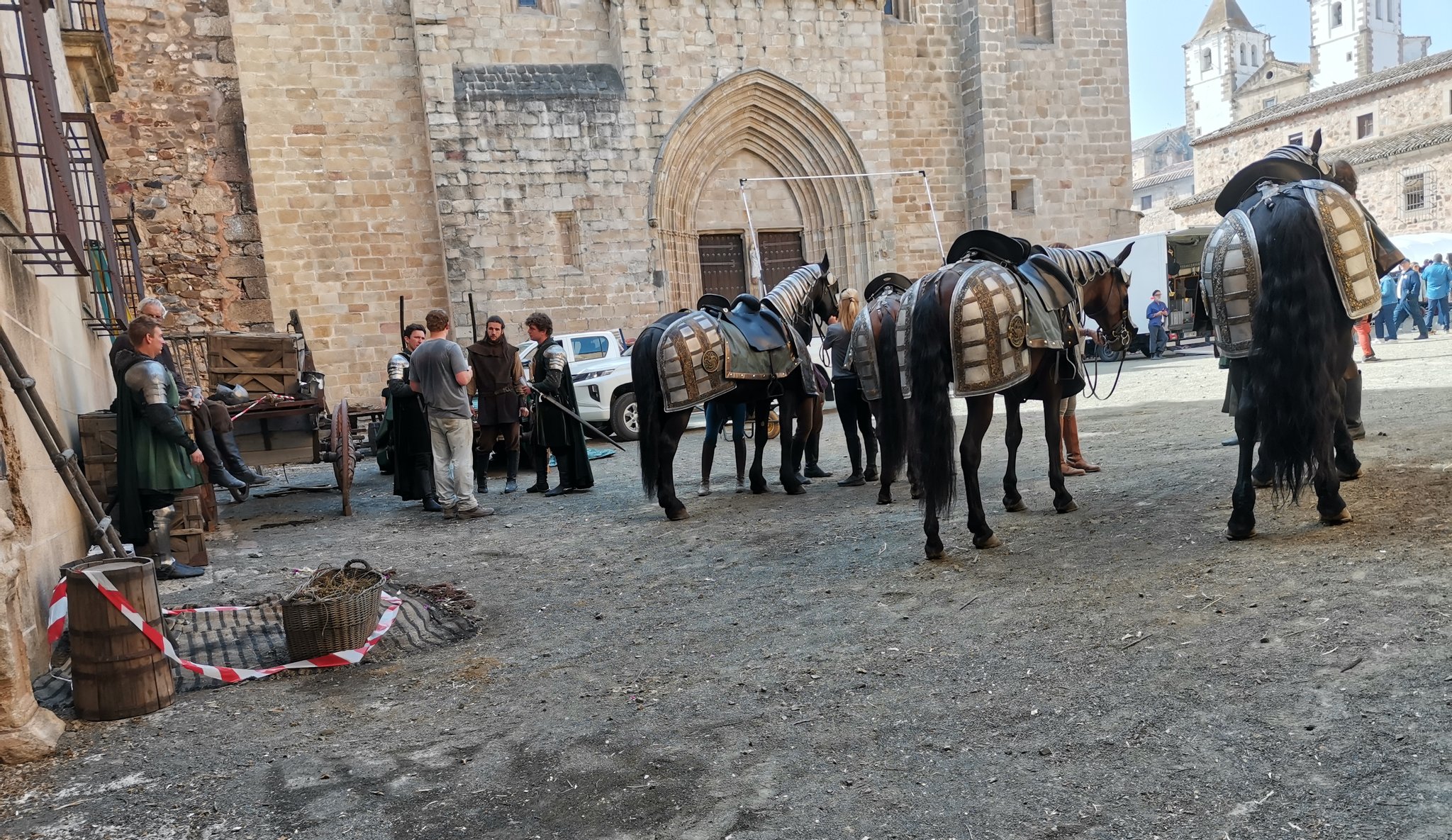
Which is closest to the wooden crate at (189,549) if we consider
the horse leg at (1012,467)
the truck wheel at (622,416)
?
the horse leg at (1012,467)

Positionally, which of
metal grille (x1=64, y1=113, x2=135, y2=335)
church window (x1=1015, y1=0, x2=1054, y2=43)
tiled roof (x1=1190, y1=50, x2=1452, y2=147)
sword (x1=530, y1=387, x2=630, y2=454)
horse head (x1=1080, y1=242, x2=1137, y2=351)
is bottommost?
sword (x1=530, y1=387, x2=630, y2=454)

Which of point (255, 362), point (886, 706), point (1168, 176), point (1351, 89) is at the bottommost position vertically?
point (886, 706)

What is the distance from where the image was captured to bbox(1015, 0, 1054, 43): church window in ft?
64.3

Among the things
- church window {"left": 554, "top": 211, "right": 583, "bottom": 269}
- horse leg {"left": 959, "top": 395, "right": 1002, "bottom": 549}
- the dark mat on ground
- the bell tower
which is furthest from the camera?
the bell tower

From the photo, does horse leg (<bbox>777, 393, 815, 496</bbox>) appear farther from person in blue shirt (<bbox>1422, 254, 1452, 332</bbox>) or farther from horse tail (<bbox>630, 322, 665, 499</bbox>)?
person in blue shirt (<bbox>1422, 254, 1452, 332</bbox>)

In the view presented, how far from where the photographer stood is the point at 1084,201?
19.9 metres

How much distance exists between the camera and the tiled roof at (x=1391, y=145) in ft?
108

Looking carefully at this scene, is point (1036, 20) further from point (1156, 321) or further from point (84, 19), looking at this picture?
point (84, 19)

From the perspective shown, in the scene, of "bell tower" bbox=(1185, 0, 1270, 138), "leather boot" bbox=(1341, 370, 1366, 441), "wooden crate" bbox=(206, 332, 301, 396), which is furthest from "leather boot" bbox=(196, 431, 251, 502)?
"bell tower" bbox=(1185, 0, 1270, 138)

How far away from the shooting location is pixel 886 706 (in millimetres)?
3139

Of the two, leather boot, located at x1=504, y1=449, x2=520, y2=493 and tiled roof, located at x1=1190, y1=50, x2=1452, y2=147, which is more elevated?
tiled roof, located at x1=1190, y1=50, x2=1452, y2=147

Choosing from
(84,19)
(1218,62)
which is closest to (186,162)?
(84,19)

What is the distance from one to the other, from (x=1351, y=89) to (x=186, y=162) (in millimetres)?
43166

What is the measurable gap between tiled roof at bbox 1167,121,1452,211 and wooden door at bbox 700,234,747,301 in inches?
869
